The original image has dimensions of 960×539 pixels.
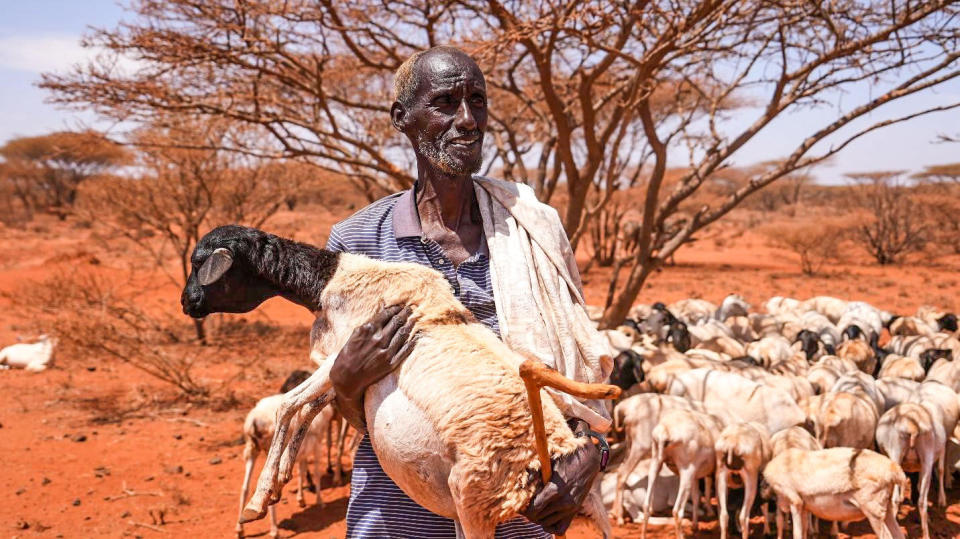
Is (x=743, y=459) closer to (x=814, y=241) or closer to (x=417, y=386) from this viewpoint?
(x=417, y=386)

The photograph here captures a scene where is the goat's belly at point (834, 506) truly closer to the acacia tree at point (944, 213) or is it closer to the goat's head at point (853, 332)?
the goat's head at point (853, 332)

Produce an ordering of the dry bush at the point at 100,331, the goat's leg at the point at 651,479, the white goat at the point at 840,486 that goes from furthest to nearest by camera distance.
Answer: the dry bush at the point at 100,331
the goat's leg at the point at 651,479
the white goat at the point at 840,486

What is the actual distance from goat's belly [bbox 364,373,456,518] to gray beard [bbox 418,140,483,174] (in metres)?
0.56

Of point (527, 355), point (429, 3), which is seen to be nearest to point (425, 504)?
point (527, 355)

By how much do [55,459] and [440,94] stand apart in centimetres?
657

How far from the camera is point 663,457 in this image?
5531mm

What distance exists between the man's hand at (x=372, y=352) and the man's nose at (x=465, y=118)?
511 mm

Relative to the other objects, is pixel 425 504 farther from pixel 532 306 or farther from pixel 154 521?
pixel 154 521

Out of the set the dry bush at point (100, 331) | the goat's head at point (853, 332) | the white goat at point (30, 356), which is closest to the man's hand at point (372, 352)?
the dry bush at point (100, 331)

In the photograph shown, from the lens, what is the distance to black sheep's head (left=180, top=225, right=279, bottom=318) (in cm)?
165

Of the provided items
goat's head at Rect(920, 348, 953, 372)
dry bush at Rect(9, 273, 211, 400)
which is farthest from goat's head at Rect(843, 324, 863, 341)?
dry bush at Rect(9, 273, 211, 400)

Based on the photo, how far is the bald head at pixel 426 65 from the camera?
1846 millimetres

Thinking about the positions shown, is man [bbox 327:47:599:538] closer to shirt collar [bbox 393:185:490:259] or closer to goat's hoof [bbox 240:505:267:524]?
shirt collar [bbox 393:185:490:259]

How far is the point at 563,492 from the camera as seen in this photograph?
4.91 feet
